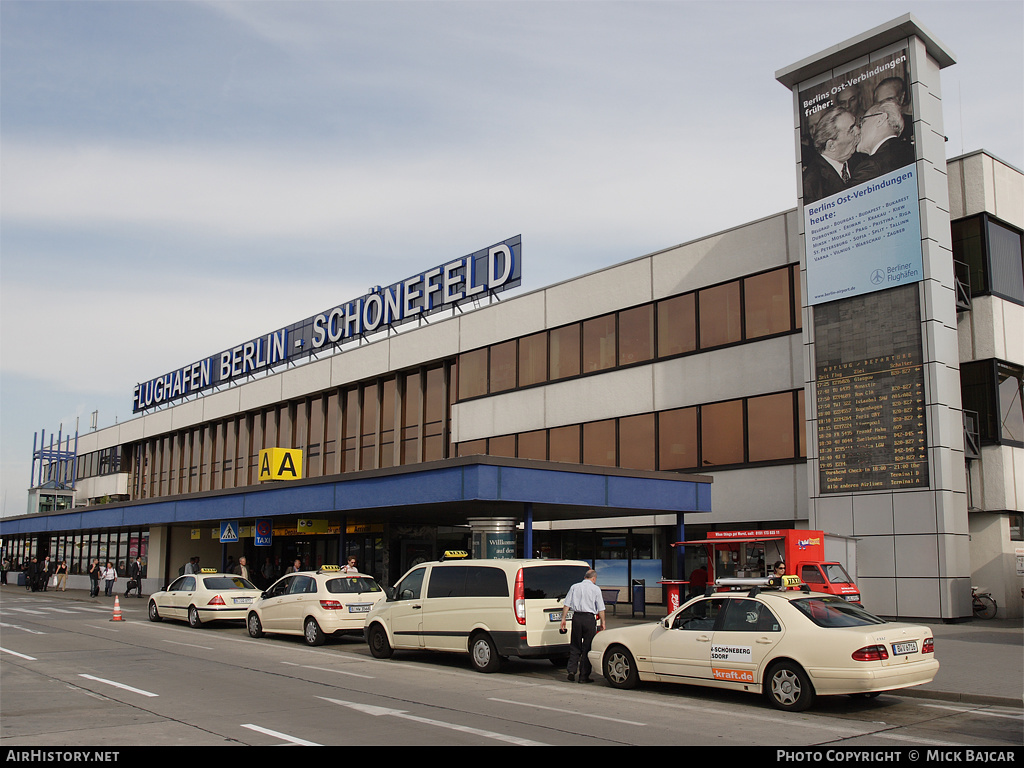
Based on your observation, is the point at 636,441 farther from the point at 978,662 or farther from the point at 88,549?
the point at 88,549

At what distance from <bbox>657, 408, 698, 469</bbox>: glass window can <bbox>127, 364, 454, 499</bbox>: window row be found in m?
11.1

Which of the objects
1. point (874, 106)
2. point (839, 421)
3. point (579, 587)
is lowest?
point (579, 587)

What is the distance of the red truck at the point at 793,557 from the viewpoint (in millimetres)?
19922

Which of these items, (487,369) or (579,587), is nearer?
(579,587)

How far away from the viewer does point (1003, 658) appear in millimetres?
15344

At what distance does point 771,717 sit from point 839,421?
13.9m

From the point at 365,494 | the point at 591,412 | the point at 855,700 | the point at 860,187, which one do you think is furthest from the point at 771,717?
the point at 591,412

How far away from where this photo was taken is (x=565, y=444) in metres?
31.3

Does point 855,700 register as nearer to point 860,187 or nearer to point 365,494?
point 365,494

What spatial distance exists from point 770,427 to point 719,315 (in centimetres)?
369

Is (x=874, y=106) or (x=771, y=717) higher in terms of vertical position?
(x=874, y=106)

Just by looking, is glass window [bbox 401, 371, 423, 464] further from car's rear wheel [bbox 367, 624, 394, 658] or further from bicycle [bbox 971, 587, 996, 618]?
bicycle [bbox 971, 587, 996, 618]

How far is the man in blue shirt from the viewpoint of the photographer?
45.5 feet
